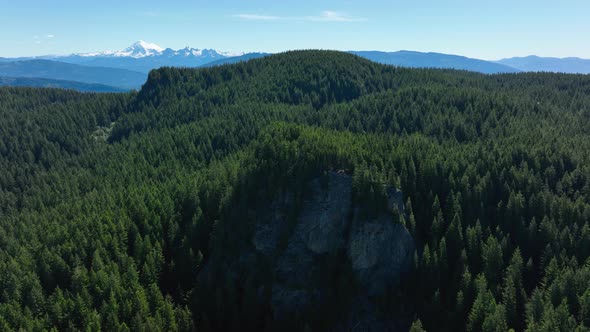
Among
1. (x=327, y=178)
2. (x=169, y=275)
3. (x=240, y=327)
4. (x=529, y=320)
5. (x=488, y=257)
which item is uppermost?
(x=327, y=178)

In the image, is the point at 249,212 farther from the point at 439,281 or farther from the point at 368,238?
the point at 439,281

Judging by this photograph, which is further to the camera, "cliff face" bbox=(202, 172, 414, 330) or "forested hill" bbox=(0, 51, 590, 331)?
"cliff face" bbox=(202, 172, 414, 330)

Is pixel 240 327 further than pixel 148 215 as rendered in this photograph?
No

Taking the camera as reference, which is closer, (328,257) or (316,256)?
(328,257)

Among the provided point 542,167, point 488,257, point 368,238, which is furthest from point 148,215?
point 542,167

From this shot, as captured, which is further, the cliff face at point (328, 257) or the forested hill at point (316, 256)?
the cliff face at point (328, 257)

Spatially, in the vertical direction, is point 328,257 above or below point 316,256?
above

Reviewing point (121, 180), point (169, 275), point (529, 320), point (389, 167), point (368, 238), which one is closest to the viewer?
point (529, 320)

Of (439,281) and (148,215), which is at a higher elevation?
(148,215)
